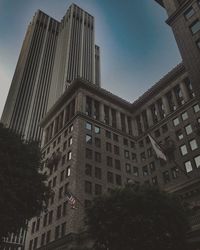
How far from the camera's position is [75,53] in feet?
553

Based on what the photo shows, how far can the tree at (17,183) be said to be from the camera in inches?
896

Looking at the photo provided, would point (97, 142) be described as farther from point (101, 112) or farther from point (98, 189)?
point (98, 189)

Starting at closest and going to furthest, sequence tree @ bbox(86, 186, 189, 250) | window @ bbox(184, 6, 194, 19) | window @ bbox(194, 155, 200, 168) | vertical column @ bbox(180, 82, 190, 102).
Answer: tree @ bbox(86, 186, 189, 250) < window @ bbox(184, 6, 194, 19) < window @ bbox(194, 155, 200, 168) < vertical column @ bbox(180, 82, 190, 102)

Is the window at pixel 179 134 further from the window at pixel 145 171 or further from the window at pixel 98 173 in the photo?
the window at pixel 98 173

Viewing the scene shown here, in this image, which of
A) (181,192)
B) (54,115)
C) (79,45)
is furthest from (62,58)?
(181,192)

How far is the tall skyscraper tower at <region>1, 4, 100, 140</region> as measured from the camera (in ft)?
526

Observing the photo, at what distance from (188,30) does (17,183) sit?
29.7 m

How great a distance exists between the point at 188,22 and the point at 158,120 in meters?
26.3

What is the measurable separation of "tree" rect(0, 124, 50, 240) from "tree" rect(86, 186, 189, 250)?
577 cm

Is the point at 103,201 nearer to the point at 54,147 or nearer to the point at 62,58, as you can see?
the point at 54,147

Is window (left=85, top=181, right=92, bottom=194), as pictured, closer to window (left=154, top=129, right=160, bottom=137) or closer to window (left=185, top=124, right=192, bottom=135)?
window (left=154, top=129, right=160, bottom=137)

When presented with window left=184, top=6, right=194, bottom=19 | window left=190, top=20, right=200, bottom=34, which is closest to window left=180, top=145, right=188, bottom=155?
window left=190, top=20, right=200, bottom=34

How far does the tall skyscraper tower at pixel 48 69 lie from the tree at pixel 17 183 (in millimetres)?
126757

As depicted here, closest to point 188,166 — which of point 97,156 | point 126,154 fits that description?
point 126,154
